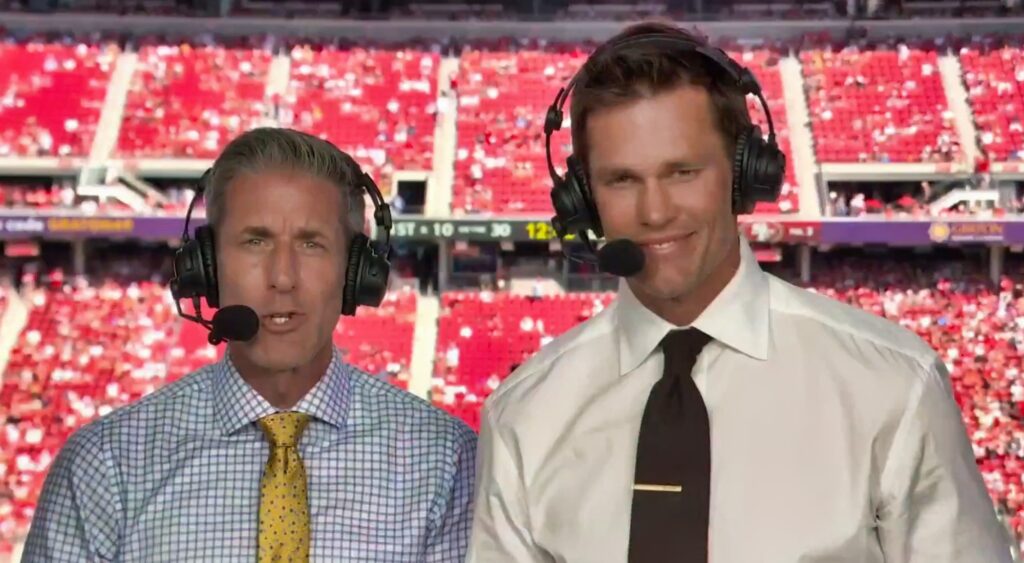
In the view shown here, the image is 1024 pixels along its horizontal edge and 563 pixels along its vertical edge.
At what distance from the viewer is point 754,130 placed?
9.23ft

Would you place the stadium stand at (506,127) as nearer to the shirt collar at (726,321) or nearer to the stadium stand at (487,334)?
the stadium stand at (487,334)

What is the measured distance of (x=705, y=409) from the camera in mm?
2676

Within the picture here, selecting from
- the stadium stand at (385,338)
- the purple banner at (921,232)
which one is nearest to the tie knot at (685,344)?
the stadium stand at (385,338)

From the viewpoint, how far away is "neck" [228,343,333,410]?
3.10 metres

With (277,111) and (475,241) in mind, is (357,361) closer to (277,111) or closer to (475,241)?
(475,241)

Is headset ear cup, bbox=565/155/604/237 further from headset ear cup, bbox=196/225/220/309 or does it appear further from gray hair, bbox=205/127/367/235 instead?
headset ear cup, bbox=196/225/220/309

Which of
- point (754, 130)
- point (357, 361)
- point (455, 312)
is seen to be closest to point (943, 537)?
point (754, 130)

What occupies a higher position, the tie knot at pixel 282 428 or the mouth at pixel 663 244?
the mouth at pixel 663 244

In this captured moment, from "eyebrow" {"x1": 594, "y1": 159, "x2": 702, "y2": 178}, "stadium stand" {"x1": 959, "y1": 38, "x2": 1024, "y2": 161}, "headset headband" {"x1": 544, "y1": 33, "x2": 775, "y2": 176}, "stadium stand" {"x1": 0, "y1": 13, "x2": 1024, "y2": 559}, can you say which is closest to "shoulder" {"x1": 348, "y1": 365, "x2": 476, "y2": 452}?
"eyebrow" {"x1": 594, "y1": 159, "x2": 702, "y2": 178}

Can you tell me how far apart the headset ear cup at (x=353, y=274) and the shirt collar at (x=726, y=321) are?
701 millimetres

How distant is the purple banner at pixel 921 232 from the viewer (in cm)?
1767

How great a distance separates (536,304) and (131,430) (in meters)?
15.1

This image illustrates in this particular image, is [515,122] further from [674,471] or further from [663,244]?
[674,471]

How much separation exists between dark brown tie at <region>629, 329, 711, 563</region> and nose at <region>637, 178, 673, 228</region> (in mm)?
266
